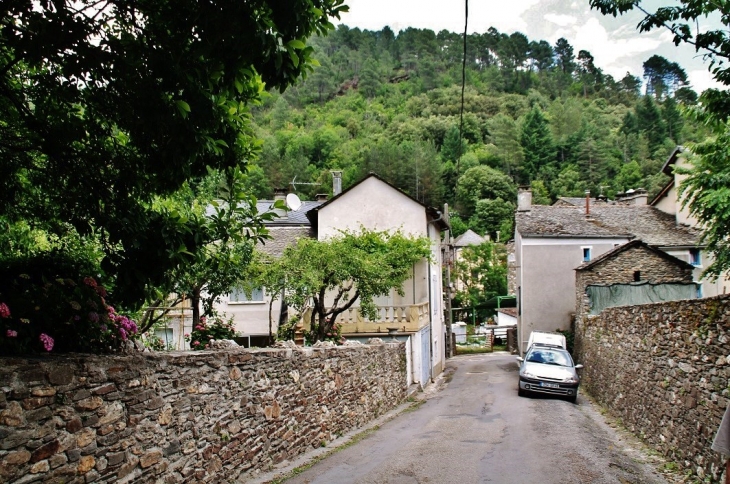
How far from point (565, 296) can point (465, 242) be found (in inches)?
1931

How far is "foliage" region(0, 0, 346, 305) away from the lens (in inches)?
200

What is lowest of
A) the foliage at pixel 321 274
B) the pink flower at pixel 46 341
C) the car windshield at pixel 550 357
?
the car windshield at pixel 550 357

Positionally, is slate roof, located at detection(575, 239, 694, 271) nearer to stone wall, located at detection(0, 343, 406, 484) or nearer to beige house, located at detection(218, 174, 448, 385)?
beige house, located at detection(218, 174, 448, 385)

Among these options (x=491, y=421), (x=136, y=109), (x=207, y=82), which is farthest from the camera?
(x=491, y=421)

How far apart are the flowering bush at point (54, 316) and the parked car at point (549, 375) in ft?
53.1

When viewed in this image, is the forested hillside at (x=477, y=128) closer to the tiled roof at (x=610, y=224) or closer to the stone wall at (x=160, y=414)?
the tiled roof at (x=610, y=224)

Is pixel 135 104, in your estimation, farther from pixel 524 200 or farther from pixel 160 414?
pixel 524 200

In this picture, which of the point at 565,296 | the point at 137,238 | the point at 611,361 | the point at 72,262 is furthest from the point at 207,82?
the point at 565,296

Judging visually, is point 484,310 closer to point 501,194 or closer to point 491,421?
point 501,194

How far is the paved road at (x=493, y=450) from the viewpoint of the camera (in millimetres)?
8883

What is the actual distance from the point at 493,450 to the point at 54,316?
812cm

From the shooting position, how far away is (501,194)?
295 ft

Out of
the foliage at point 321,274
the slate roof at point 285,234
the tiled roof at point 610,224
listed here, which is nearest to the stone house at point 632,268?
the tiled roof at point 610,224

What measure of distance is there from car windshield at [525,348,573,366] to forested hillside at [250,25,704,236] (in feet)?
87.5
